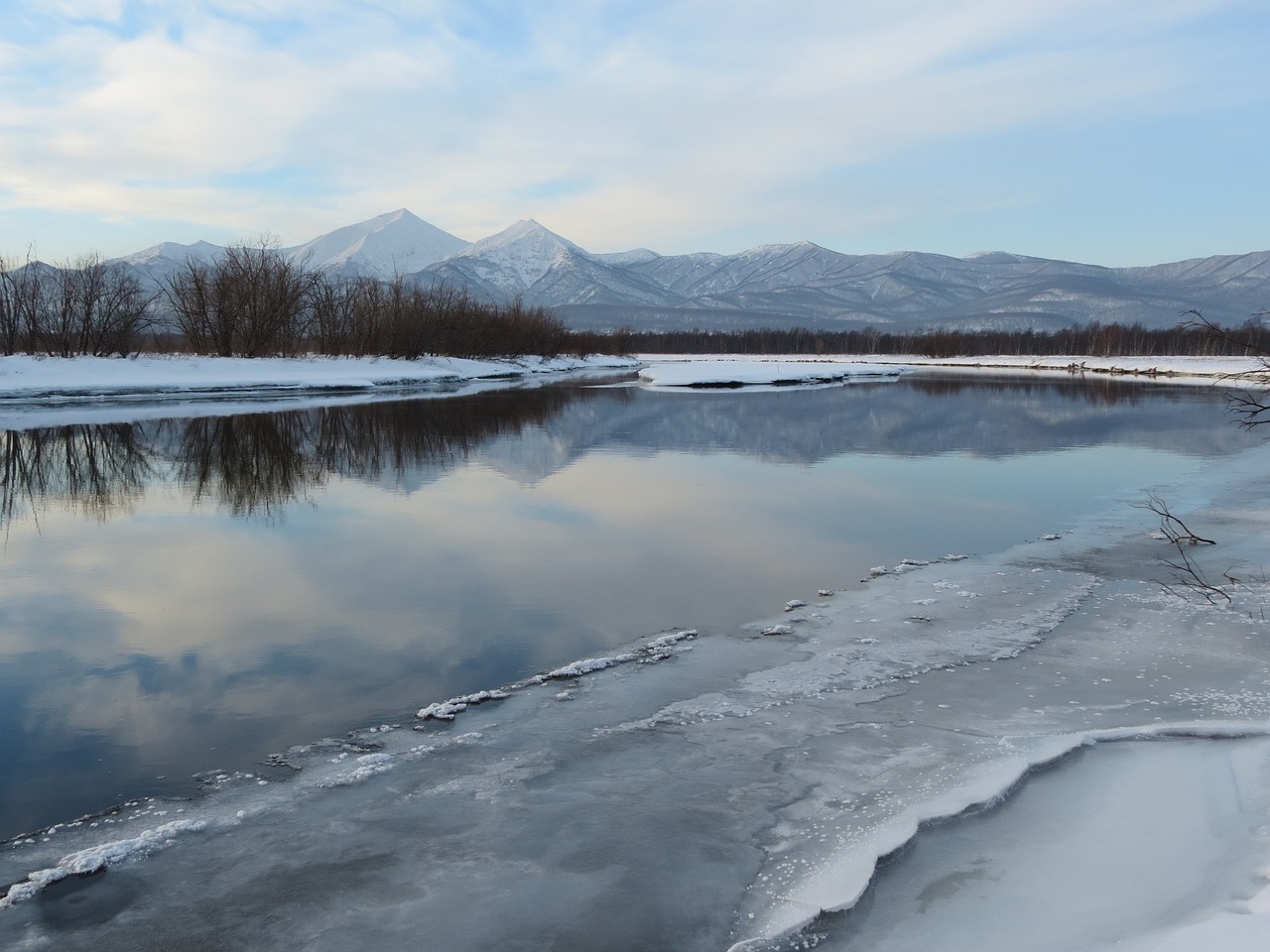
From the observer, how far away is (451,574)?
360 inches

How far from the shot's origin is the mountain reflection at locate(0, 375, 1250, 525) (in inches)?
606

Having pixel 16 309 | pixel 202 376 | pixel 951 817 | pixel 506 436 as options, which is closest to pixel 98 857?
pixel 951 817

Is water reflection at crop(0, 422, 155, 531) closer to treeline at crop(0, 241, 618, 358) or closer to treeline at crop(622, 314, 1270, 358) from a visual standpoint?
treeline at crop(0, 241, 618, 358)

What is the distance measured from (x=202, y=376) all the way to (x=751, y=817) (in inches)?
1654

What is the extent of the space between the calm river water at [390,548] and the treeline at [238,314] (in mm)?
22846

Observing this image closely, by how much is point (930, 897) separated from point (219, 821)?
3488 millimetres

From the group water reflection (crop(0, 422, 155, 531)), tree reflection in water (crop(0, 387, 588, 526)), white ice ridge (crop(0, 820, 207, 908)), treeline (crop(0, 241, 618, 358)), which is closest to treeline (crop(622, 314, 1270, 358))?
treeline (crop(0, 241, 618, 358))

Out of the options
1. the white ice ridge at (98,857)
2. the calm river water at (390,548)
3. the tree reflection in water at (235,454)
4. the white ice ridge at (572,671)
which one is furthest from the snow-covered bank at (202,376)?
the white ice ridge at (98,857)

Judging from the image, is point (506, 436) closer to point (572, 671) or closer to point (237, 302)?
point (572, 671)

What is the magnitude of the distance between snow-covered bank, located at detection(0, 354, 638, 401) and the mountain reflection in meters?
9.79

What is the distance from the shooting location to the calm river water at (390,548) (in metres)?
5.71

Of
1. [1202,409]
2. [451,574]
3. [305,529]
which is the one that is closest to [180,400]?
[305,529]

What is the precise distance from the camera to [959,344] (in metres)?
130

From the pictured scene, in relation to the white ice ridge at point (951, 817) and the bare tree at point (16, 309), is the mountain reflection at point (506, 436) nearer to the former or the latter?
the white ice ridge at point (951, 817)
